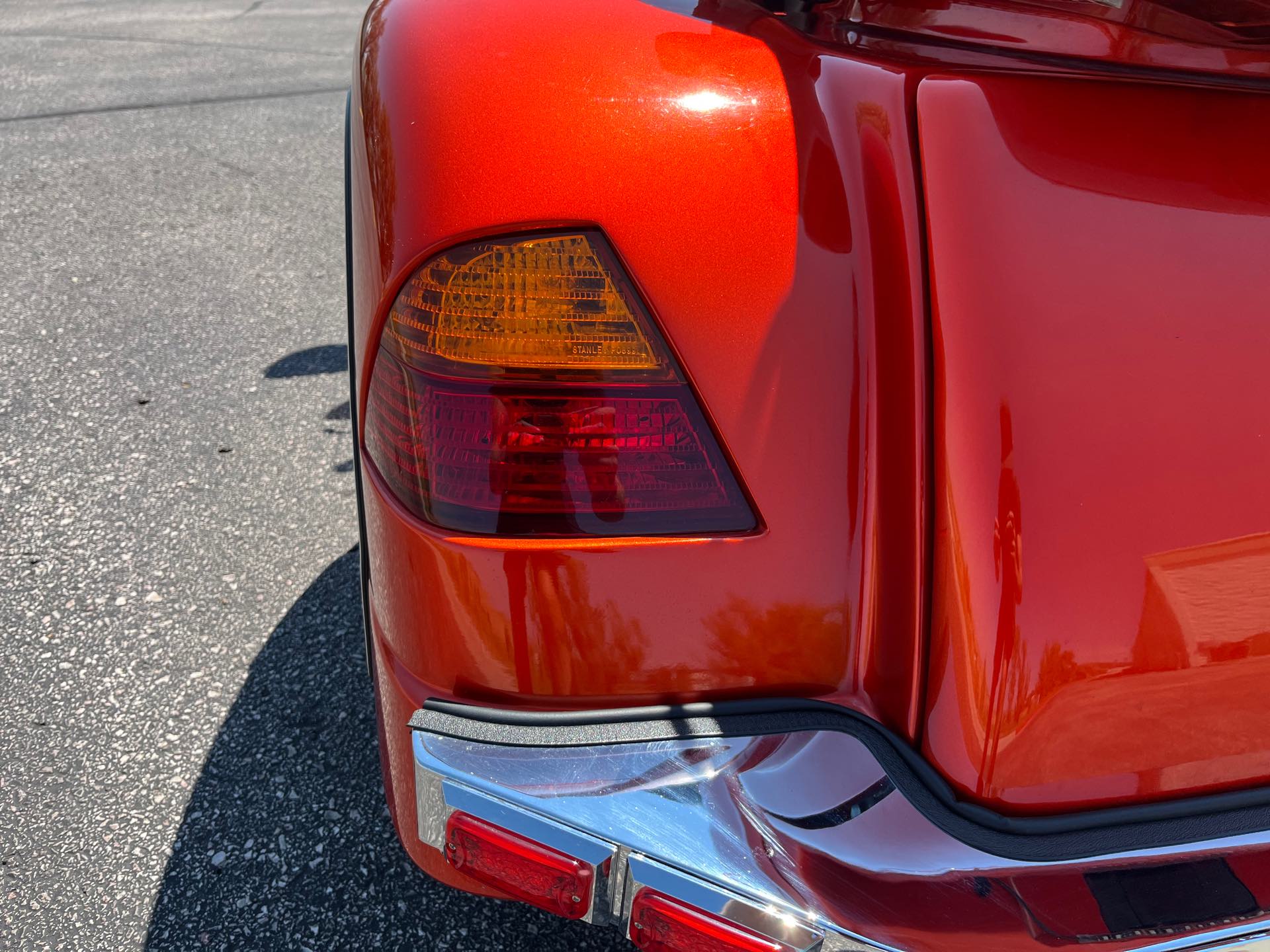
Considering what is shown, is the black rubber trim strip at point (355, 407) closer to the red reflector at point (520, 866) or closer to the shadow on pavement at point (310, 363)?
the red reflector at point (520, 866)

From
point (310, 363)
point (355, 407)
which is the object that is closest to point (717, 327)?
point (355, 407)

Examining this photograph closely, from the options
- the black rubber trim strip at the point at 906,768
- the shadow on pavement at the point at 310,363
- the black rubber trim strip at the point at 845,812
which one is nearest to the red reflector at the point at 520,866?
the black rubber trim strip at the point at 906,768

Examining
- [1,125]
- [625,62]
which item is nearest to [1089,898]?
[625,62]

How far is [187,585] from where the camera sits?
2.48 m

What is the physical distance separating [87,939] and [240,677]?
640 mm

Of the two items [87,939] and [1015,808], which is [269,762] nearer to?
[87,939]

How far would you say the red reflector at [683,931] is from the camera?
1068 mm

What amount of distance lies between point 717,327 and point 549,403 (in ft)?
0.67

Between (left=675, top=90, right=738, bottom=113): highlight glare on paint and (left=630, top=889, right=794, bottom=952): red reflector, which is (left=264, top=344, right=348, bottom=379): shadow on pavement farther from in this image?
(left=630, top=889, right=794, bottom=952): red reflector

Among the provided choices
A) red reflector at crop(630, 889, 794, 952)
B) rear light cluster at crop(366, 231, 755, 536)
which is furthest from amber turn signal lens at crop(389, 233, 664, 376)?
red reflector at crop(630, 889, 794, 952)

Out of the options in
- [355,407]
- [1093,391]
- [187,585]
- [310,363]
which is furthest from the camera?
[310,363]

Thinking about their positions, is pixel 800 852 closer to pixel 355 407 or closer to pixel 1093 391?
pixel 1093 391

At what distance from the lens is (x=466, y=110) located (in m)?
1.15

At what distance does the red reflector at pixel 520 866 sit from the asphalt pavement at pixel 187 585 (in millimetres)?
641
